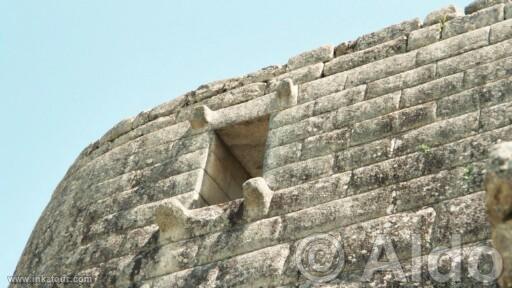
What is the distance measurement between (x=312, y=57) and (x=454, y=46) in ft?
4.56

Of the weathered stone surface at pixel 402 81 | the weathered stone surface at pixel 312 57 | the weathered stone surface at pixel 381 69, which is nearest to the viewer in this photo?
the weathered stone surface at pixel 402 81

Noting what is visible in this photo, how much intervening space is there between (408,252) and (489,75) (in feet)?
5.60

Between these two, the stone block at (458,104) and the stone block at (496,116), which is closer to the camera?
the stone block at (496,116)

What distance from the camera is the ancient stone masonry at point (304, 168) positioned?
5.73m

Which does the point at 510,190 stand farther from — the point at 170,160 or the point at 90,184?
the point at 90,184

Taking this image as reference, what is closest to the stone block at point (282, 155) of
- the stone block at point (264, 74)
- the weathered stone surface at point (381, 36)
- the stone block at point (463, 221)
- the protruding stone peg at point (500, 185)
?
the stone block at point (264, 74)

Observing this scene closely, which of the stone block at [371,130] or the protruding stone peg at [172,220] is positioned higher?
the stone block at [371,130]

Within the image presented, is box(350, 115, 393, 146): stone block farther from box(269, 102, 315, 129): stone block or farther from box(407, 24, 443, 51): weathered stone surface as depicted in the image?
box(407, 24, 443, 51): weathered stone surface

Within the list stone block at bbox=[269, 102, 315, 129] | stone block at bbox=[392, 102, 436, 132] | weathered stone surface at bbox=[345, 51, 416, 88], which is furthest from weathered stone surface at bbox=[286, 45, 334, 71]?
stone block at bbox=[392, 102, 436, 132]

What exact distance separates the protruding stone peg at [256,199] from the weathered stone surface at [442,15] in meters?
2.14

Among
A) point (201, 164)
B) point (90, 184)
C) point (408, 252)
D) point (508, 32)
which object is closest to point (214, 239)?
point (201, 164)

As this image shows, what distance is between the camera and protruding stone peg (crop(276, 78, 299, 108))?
734 centimetres

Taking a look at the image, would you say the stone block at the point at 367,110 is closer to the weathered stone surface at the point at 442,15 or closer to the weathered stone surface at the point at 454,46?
the weathered stone surface at the point at 454,46

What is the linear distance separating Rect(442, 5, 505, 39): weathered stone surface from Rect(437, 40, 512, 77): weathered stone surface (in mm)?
372
